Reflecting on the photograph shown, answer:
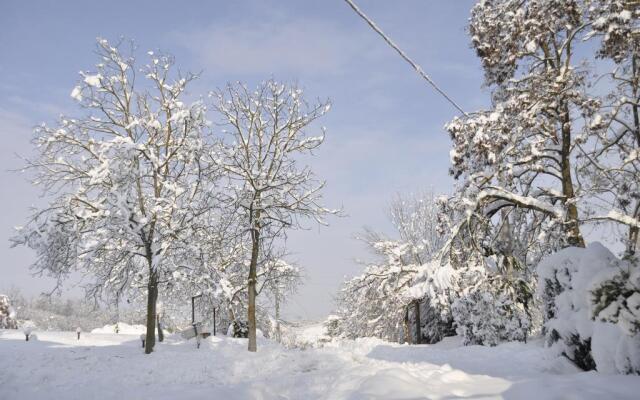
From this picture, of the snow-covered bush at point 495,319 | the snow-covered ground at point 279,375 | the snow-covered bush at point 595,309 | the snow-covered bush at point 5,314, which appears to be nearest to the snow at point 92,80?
the snow-covered ground at point 279,375

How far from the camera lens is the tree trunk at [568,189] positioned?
27.8 feet

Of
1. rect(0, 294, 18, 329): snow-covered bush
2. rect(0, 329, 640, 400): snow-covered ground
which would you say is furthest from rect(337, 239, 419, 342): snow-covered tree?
rect(0, 294, 18, 329): snow-covered bush

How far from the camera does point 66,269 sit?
12492 mm

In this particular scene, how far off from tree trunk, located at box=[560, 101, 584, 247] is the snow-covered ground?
96.0 inches

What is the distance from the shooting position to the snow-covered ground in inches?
185

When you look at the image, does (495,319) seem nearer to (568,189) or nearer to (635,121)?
(568,189)

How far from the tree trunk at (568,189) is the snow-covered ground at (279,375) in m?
2.44

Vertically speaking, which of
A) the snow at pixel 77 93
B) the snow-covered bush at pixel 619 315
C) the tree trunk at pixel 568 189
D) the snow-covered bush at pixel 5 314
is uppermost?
the snow at pixel 77 93

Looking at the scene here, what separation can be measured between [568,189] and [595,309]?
5502 mm

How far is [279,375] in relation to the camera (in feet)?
26.2

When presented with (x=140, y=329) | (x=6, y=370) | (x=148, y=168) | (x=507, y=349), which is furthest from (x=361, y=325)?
(x=6, y=370)

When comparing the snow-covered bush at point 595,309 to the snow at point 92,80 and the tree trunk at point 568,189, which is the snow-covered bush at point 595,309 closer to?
the tree trunk at point 568,189

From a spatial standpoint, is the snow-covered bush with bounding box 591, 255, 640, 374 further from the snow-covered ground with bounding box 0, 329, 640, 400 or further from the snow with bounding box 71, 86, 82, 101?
the snow with bounding box 71, 86, 82, 101

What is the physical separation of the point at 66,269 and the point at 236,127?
707 cm
